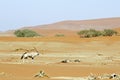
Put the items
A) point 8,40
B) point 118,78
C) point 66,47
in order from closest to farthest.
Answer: point 118,78 < point 66,47 < point 8,40

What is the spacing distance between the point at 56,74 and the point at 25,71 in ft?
4.78

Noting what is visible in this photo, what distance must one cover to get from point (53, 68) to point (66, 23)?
96.5 metres

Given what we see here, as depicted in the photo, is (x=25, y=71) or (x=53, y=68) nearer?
(x=25, y=71)

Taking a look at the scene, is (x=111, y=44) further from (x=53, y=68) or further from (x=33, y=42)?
(x=53, y=68)

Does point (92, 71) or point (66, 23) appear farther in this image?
point (66, 23)

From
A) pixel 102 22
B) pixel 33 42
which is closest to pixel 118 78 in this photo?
pixel 33 42

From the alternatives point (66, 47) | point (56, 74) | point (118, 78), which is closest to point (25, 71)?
point (56, 74)

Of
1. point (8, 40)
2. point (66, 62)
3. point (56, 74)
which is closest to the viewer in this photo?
point (56, 74)

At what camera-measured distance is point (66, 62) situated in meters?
25.8

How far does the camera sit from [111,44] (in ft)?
131

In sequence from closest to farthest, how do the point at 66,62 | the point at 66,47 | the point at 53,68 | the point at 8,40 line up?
1. the point at 53,68
2. the point at 66,62
3. the point at 66,47
4. the point at 8,40

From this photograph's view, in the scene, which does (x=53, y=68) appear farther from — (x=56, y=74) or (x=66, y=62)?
(x=66, y=62)

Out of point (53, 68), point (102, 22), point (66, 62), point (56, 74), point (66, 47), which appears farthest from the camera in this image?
point (102, 22)

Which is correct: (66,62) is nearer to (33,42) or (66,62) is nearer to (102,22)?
(33,42)
